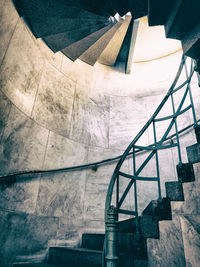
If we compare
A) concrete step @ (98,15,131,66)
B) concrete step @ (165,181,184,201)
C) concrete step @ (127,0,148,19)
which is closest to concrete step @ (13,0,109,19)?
concrete step @ (127,0,148,19)

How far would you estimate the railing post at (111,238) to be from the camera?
1485mm

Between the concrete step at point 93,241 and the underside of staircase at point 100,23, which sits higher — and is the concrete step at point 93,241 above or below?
below

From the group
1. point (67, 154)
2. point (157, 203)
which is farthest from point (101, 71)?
point (157, 203)

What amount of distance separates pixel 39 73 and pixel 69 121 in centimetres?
81

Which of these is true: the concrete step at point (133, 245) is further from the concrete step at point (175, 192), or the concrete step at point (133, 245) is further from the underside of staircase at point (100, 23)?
Result: the underside of staircase at point (100, 23)

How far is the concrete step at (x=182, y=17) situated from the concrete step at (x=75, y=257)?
6.24 ft

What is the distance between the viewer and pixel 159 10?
1493mm

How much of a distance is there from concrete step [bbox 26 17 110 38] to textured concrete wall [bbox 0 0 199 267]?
0.13 meters

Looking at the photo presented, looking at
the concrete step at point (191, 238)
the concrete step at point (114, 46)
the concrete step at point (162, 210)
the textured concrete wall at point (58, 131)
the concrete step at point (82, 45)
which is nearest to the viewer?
the concrete step at point (191, 238)

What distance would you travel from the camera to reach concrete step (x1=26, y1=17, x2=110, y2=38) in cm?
265

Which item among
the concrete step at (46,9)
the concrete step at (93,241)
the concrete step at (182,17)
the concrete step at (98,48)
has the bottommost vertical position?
the concrete step at (93,241)

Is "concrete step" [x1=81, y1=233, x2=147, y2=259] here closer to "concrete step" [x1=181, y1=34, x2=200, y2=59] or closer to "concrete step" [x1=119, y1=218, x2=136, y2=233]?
"concrete step" [x1=119, y1=218, x2=136, y2=233]

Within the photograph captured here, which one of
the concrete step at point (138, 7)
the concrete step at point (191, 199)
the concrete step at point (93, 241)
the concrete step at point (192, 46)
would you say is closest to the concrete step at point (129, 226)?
the concrete step at point (93, 241)

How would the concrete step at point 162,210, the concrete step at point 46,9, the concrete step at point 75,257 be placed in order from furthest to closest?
the concrete step at point 46,9 < the concrete step at point 75,257 < the concrete step at point 162,210
